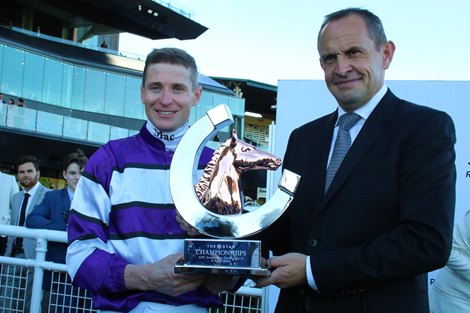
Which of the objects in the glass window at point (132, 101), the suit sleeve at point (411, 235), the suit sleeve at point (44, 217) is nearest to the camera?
the suit sleeve at point (411, 235)

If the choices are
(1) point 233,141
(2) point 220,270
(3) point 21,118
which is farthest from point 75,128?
(2) point 220,270

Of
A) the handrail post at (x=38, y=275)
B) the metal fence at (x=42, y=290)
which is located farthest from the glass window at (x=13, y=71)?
the handrail post at (x=38, y=275)

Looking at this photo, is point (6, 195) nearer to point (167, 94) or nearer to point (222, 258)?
point (167, 94)

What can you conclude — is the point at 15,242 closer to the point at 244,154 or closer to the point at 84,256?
the point at 84,256

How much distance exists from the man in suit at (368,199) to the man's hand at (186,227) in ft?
0.86

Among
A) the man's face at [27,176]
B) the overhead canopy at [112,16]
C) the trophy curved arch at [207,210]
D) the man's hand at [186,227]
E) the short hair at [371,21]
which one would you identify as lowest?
the man's hand at [186,227]

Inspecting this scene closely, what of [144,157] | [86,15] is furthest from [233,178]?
[86,15]

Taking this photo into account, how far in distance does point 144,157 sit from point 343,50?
0.78m

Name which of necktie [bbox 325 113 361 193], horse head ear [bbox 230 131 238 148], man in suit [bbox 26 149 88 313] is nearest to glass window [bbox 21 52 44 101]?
man in suit [bbox 26 149 88 313]

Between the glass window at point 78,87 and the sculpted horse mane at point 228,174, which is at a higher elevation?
the glass window at point 78,87

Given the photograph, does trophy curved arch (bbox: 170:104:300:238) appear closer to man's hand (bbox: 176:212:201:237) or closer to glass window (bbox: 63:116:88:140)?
man's hand (bbox: 176:212:201:237)

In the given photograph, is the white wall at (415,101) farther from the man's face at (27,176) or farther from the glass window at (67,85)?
the glass window at (67,85)

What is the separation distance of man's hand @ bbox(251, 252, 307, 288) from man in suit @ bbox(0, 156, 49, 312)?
2.37 meters

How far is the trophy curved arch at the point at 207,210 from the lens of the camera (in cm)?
163
